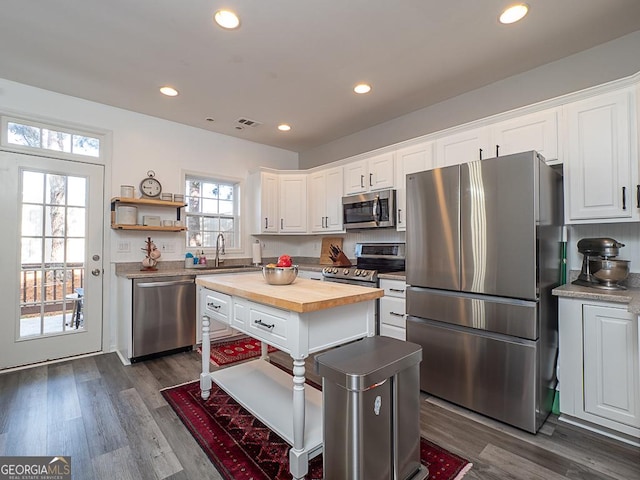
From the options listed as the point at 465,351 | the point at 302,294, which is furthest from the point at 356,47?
the point at 465,351

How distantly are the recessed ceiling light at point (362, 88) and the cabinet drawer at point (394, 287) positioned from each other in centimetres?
194

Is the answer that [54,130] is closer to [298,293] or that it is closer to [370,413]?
[298,293]

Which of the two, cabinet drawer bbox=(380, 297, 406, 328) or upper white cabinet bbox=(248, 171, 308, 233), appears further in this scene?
upper white cabinet bbox=(248, 171, 308, 233)

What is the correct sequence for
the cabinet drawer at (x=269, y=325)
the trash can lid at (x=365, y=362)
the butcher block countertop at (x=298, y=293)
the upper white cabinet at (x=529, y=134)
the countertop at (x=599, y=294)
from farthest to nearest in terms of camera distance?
the upper white cabinet at (x=529, y=134) → the countertop at (x=599, y=294) → the cabinet drawer at (x=269, y=325) → the butcher block countertop at (x=298, y=293) → the trash can lid at (x=365, y=362)

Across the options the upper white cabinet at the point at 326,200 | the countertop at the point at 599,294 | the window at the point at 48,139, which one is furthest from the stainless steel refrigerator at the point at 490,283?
the window at the point at 48,139

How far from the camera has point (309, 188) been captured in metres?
4.58

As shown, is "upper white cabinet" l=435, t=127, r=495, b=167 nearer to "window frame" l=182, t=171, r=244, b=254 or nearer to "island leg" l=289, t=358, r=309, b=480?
"island leg" l=289, t=358, r=309, b=480

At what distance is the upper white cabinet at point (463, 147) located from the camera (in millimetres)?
2674

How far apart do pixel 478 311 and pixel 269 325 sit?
1.49 m

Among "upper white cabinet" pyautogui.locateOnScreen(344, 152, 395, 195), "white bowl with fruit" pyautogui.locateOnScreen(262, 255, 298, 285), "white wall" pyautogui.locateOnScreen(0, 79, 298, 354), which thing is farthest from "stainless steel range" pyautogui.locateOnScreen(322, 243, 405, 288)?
"white wall" pyautogui.locateOnScreen(0, 79, 298, 354)

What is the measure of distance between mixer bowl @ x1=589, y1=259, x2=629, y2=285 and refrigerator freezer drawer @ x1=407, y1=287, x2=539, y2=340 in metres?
0.58

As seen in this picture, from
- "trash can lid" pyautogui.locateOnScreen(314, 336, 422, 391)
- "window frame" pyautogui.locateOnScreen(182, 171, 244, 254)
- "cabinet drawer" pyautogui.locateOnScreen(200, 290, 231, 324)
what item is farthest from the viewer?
"window frame" pyautogui.locateOnScreen(182, 171, 244, 254)

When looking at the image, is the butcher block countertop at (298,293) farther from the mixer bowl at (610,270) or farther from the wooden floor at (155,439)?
the mixer bowl at (610,270)

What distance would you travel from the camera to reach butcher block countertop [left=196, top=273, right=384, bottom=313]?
147 centimetres
